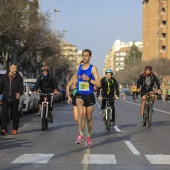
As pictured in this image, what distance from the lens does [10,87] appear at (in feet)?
43.8

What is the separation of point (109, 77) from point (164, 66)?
70631 millimetres

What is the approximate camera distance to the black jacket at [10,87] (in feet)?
43.7

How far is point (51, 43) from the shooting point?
181 ft

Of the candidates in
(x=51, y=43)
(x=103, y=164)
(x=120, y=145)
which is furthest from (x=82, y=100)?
(x=51, y=43)

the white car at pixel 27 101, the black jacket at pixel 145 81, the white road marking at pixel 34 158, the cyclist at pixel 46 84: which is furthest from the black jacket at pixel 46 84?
the white car at pixel 27 101

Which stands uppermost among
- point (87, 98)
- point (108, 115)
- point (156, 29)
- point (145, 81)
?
point (156, 29)

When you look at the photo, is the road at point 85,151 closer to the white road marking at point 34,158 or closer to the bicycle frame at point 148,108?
the white road marking at point 34,158

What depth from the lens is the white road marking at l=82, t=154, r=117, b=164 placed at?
28.7 feet

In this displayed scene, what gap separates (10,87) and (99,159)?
16.6 ft

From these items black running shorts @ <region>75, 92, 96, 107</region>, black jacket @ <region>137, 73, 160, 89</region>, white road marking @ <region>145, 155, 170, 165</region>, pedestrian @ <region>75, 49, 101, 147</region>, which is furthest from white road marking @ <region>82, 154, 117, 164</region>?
black jacket @ <region>137, 73, 160, 89</region>

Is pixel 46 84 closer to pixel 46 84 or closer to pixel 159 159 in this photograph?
pixel 46 84

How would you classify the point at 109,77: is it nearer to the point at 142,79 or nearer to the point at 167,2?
the point at 142,79

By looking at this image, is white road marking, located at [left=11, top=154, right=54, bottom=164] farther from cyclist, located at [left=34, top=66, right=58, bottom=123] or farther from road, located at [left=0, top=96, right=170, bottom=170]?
cyclist, located at [left=34, top=66, right=58, bottom=123]

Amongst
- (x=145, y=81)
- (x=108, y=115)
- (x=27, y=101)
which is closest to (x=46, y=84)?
(x=108, y=115)
